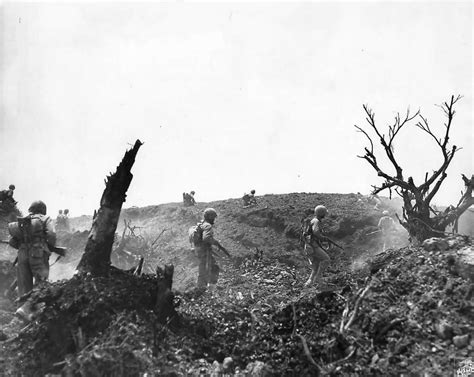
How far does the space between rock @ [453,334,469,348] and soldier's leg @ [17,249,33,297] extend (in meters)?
6.02

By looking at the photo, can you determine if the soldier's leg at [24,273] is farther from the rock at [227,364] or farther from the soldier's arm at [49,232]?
the rock at [227,364]

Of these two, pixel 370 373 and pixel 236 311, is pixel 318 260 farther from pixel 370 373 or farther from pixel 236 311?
pixel 370 373

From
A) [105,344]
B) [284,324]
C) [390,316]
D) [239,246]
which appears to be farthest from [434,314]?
[239,246]

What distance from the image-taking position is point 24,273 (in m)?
6.58

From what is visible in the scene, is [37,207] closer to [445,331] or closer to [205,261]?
[205,261]

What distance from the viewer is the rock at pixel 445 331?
13.4 feet

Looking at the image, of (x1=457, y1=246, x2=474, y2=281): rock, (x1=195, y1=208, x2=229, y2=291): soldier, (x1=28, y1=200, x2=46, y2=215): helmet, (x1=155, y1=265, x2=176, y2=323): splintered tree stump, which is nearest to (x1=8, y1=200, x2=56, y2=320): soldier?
(x1=28, y1=200, x2=46, y2=215): helmet

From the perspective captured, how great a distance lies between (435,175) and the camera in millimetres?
8023

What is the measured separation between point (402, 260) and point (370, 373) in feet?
7.96

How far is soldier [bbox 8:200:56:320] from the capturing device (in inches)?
254

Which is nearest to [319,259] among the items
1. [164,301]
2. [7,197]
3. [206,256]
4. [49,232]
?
[206,256]

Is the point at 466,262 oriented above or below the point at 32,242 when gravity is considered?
below

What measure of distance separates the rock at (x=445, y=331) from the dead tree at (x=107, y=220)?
414 centimetres

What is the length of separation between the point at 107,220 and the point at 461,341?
4599 millimetres
